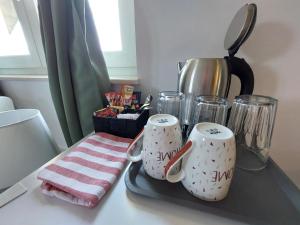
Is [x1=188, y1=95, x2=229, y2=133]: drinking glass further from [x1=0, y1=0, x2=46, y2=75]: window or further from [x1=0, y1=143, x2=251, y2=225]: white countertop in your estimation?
[x1=0, y1=0, x2=46, y2=75]: window

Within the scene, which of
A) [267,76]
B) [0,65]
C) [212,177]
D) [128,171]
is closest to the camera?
[212,177]

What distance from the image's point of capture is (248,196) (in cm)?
35

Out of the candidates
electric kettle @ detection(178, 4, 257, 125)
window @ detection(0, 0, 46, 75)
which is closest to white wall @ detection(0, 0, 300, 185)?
electric kettle @ detection(178, 4, 257, 125)

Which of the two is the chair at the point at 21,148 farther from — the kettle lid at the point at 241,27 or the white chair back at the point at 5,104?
the kettle lid at the point at 241,27

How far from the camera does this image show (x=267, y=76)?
A: 2.06ft

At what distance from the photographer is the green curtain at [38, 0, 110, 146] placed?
0.65m

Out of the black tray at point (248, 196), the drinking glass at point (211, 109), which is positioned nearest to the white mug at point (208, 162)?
the black tray at point (248, 196)

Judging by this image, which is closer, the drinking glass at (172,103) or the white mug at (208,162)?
the white mug at (208,162)

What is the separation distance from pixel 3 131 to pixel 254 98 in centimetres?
81

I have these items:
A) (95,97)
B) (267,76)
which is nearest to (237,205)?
(267,76)

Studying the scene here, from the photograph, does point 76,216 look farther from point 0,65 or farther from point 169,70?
point 0,65

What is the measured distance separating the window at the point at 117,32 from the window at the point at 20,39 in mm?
455

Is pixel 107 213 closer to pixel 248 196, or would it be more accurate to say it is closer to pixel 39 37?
pixel 248 196

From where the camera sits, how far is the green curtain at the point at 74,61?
0.65m
